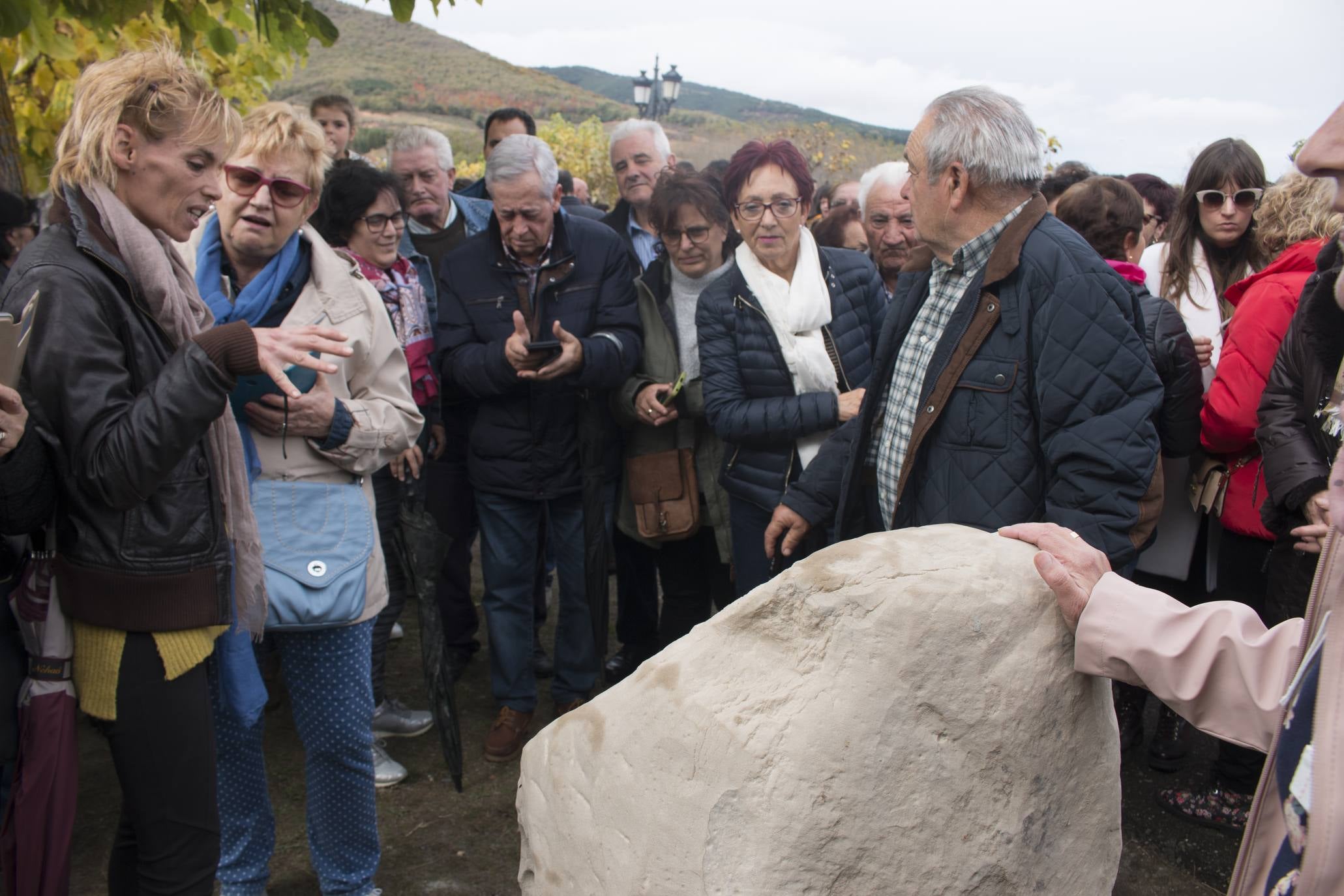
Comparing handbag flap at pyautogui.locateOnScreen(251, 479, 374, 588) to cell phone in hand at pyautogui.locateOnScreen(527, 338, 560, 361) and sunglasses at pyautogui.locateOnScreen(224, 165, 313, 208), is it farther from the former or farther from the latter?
cell phone in hand at pyautogui.locateOnScreen(527, 338, 560, 361)

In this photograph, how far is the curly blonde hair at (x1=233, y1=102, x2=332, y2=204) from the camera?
287cm

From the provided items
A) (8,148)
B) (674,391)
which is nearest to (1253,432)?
(674,391)

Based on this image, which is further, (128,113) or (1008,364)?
(1008,364)

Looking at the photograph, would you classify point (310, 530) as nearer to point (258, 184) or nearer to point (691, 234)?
point (258, 184)

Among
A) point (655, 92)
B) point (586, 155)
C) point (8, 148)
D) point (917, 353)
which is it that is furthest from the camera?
point (586, 155)

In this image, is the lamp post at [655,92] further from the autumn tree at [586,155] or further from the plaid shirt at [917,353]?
the plaid shirt at [917,353]

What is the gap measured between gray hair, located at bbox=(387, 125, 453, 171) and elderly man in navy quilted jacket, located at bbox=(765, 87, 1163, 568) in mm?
3021

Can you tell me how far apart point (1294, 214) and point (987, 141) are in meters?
1.78

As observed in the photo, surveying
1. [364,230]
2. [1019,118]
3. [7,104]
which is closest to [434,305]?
[364,230]

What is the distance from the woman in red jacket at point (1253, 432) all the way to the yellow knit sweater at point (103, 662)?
10.0 feet

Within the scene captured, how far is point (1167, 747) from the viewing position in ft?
12.9

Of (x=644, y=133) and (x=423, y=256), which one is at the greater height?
(x=644, y=133)

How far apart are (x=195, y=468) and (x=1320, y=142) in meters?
2.20

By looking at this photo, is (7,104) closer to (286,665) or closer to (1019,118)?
(286,665)
